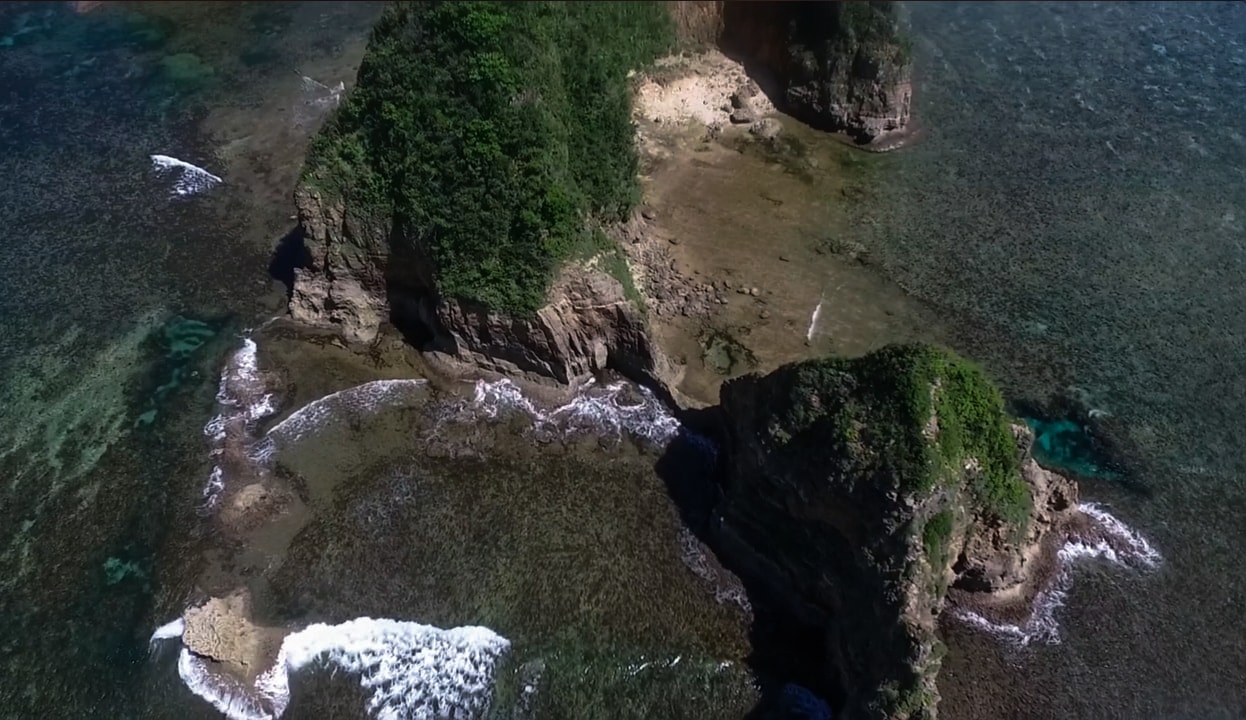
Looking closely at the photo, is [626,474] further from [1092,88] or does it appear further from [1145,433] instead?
[1092,88]

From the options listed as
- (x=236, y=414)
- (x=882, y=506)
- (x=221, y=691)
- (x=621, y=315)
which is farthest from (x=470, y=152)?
(x=221, y=691)

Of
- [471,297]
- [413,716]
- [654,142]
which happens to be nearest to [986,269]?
[654,142]

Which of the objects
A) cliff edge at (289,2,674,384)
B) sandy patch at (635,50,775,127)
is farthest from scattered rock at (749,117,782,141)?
cliff edge at (289,2,674,384)

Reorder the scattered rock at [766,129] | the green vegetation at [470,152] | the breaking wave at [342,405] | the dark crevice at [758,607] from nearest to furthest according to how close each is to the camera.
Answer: the dark crevice at [758,607], the breaking wave at [342,405], the green vegetation at [470,152], the scattered rock at [766,129]

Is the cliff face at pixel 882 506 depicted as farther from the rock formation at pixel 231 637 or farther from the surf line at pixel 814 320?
the rock formation at pixel 231 637

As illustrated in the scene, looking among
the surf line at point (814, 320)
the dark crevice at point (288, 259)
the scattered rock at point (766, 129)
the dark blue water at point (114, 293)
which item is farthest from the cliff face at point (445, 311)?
the scattered rock at point (766, 129)
